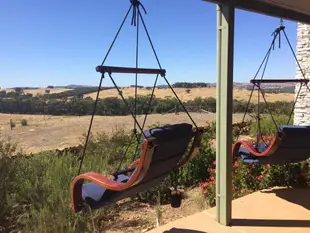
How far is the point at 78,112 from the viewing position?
50.7 feet

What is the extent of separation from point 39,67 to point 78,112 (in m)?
16.2

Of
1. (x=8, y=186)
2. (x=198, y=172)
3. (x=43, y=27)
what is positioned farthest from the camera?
(x=43, y=27)

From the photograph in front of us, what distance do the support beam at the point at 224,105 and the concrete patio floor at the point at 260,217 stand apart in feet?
0.47

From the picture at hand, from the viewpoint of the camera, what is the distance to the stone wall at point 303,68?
6.55m

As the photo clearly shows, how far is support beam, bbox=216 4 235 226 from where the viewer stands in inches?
81.1

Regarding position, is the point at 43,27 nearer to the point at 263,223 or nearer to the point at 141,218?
the point at 141,218

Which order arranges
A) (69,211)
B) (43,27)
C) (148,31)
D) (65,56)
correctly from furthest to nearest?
(65,56) → (43,27) → (69,211) → (148,31)

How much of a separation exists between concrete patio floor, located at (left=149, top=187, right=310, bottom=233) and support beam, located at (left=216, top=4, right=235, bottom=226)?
14 centimetres

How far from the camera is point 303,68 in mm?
6625

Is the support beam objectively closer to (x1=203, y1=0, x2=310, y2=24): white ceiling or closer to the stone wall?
(x1=203, y1=0, x2=310, y2=24): white ceiling

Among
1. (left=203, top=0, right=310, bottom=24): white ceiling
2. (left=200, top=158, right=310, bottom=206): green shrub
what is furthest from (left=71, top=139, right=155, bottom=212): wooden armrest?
(left=200, top=158, right=310, bottom=206): green shrub

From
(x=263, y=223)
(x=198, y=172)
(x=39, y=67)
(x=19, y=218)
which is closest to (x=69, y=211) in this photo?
(x=19, y=218)

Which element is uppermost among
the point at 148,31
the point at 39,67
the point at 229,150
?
the point at 39,67

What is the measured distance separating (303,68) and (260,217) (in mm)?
5306
